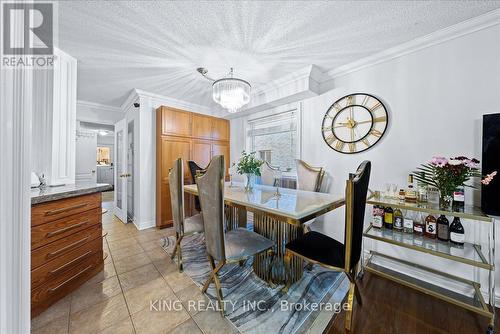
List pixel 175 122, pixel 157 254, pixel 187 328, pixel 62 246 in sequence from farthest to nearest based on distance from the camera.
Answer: pixel 175 122
pixel 157 254
pixel 62 246
pixel 187 328

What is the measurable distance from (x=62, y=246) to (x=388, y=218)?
3.10 m

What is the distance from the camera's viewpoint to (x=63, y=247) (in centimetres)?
161

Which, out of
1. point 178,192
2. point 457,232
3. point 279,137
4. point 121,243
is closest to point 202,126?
point 279,137

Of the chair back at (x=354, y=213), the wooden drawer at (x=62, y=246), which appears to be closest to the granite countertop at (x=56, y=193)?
the wooden drawer at (x=62, y=246)

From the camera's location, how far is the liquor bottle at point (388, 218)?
1972 millimetres

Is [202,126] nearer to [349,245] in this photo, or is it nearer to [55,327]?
[55,327]

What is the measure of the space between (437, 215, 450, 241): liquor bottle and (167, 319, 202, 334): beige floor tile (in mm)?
2196

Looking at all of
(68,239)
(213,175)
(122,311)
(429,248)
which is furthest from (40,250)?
(429,248)

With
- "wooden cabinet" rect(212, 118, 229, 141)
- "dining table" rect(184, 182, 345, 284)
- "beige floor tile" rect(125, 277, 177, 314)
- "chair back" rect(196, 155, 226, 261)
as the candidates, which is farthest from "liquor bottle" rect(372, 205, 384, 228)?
"wooden cabinet" rect(212, 118, 229, 141)

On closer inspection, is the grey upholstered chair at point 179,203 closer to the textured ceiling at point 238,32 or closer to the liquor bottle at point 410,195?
the textured ceiling at point 238,32

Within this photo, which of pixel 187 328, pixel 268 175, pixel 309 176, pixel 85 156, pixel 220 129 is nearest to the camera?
pixel 187 328

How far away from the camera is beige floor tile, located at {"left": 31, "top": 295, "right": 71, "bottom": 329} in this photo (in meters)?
1.38

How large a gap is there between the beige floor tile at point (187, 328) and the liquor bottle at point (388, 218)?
2013mm

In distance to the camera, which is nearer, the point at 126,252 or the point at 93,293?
the point at 93,293
